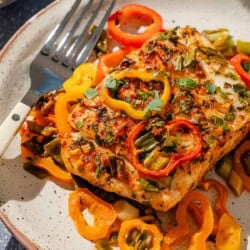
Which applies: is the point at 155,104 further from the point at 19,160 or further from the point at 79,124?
the point at 19,160

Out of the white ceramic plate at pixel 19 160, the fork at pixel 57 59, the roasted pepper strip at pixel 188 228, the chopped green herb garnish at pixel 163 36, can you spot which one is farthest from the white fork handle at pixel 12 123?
the roasted pepper strip at pixel 188 228

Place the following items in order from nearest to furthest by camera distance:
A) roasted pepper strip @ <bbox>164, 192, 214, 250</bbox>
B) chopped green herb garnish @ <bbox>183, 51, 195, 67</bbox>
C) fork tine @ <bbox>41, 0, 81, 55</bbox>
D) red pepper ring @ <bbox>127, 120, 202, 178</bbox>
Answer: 1. red pepper ring @ <bbox>127, 120, 202, 178</bbox>
2. roasted pepper strip @ <bbox>164, 192, 214, 250</bbox>
3. chopped green herb garnish @ <bbox>183, 51, 195, 67</bbox>
4. fork tine @ <bbox>41, 0, 81, 55</bbox>

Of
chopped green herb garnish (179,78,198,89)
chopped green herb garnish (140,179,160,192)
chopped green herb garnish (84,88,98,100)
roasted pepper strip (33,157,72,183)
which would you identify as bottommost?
roasted pepper strip (33,157,72,183)

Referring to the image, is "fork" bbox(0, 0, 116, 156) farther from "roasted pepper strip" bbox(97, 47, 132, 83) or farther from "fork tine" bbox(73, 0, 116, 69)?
"roasted pepper strip" bbox(97, 47, 132, 83)

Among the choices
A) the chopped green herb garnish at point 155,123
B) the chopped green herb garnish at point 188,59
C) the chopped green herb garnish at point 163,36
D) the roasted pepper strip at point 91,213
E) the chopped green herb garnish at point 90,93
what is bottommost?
the roasted pepper strip at point 91,213

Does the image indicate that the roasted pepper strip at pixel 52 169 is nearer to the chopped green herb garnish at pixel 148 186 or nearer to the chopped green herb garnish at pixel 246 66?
the chopped green herb garnish at pixel 148 186

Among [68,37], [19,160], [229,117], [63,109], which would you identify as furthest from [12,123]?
[229,117]

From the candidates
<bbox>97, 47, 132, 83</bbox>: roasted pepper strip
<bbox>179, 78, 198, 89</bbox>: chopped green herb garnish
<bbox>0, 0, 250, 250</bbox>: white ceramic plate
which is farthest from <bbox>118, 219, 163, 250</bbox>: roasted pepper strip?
<bbox>97, 47, 132, 83</bbox>: roasted pepper strip

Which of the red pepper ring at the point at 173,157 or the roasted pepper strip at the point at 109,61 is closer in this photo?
the red pepper ring at the point at 173,157
